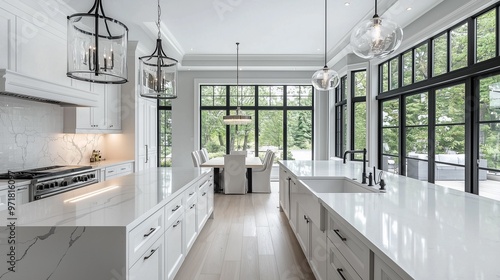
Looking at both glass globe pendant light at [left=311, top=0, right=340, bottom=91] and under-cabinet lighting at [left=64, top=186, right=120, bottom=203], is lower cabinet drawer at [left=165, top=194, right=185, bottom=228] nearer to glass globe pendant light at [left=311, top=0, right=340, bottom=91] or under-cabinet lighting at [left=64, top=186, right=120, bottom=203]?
under-cabinet lighting at [left=64, top=186, right=120, bottom=203]

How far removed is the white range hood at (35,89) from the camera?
252 centimetres

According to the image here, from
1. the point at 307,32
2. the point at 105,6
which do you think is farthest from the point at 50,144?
the point at 307,32

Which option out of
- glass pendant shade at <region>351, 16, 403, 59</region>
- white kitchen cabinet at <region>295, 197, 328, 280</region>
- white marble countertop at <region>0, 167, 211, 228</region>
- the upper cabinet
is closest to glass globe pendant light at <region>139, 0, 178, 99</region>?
white marble countertop at <region>0, 167, 211, 228</region>

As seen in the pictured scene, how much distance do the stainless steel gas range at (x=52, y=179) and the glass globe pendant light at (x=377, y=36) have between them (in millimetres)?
3310

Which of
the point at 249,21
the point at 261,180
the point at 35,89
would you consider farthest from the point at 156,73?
the point at 261,180

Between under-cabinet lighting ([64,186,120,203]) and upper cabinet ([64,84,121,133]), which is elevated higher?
upper cabinet ([64,84,121,133])

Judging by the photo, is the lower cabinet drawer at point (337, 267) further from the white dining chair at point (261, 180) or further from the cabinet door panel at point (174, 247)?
the white dining chair at point (261, 180)

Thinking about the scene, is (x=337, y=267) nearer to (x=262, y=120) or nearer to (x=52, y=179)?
(x=52, y=179)

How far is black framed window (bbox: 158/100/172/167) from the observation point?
24.8 ft

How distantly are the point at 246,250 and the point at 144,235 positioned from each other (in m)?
1.69

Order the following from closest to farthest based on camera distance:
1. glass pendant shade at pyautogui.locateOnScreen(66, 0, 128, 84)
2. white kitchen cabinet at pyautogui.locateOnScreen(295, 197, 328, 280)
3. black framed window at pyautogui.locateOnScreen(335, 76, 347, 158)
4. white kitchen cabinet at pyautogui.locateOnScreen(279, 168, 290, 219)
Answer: glass pendant shade at pyautogui.locateOnScreen(66, 0, 128, 84) → white kitchen cabinet at pyautogui.locateOnScreen(295, 197, 328, 280) → white kitchen cabinet at pyautogui.locateOnScreen(279, 168, 290, 219) → black framed window at pyautogui.locateOnScreen(335, 76, 347, 158)

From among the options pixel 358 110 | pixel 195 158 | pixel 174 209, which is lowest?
pixel 174 209

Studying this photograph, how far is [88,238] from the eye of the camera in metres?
1.26

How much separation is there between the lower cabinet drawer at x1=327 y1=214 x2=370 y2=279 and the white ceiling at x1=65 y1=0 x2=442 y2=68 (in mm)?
3629
